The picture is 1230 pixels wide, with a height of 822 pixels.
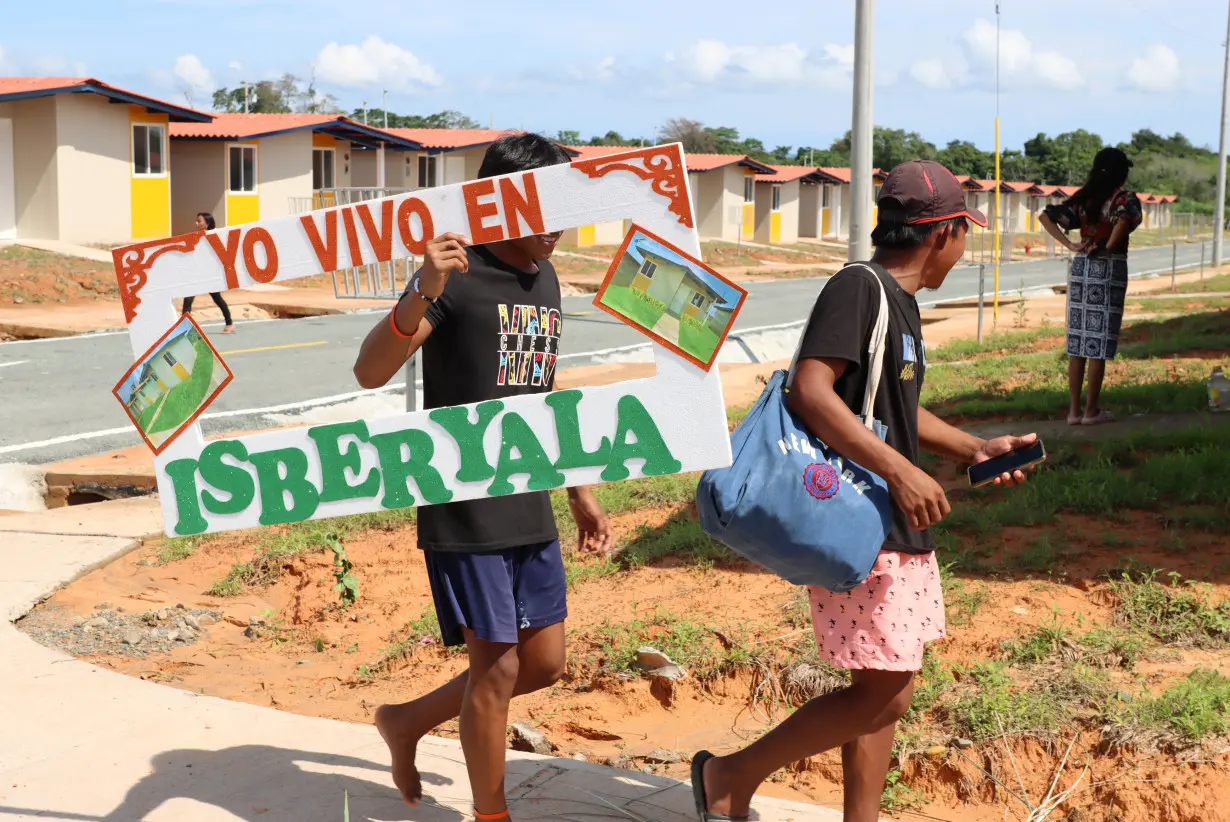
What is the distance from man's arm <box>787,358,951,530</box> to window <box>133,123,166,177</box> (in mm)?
30562

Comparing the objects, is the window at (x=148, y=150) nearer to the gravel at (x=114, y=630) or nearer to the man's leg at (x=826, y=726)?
the gravel at (x=114, y=630)

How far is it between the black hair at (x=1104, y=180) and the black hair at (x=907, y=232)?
510cm

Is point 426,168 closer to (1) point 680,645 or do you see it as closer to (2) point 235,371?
(2) point 235,371

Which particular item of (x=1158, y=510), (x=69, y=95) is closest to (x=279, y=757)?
(x=1158, y=510)

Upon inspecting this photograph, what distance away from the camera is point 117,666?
504 cm

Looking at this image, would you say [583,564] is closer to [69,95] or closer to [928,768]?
[928,768]

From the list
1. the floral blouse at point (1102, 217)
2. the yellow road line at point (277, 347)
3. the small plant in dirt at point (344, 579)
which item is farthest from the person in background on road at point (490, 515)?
the yellow road line at point (277, 347)

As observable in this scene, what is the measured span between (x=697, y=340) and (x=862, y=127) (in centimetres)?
786

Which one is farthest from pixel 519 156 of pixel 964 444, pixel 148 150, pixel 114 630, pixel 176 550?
pixel 148 150

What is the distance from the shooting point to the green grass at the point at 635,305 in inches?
114

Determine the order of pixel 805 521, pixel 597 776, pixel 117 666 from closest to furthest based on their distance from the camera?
pixel 805 521
pixel 597 776
pixel 117 666

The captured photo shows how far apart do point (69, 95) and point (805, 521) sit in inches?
1155

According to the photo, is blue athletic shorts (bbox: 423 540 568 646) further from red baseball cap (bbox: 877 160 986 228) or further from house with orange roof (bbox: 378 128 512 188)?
house with orange roof (bbox: 378 128 512 188)

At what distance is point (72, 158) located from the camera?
28547 millimetres
